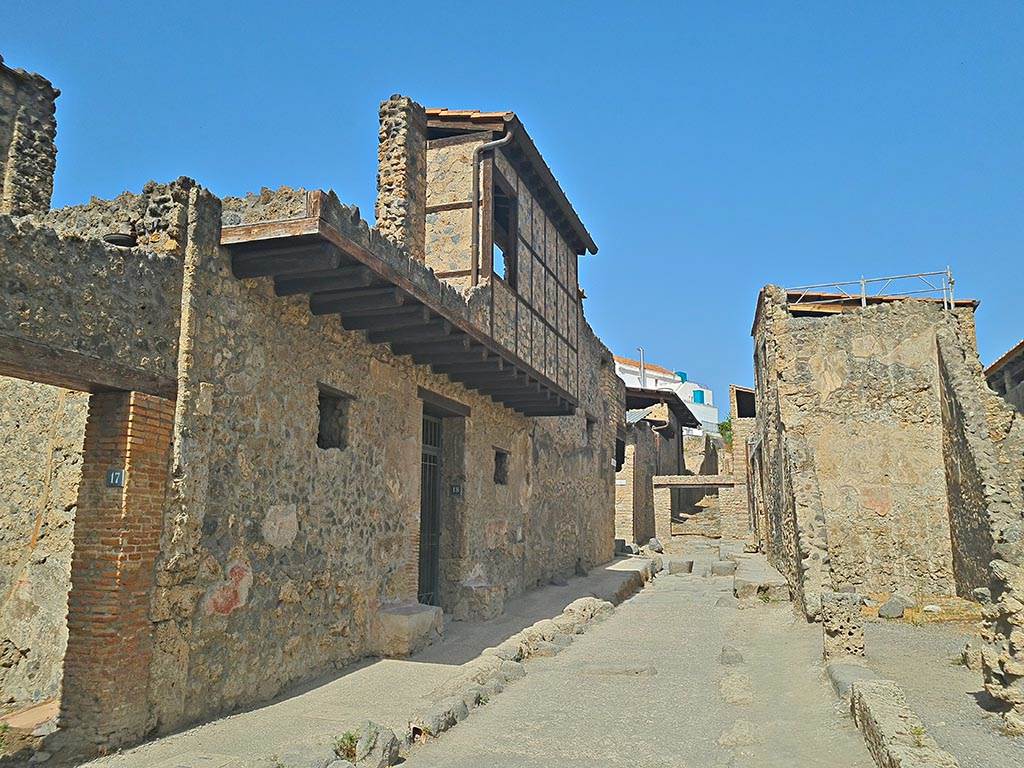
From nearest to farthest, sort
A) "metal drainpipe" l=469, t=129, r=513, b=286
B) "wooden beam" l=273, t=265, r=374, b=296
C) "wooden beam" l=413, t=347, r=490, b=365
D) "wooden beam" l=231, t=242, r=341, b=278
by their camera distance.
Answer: "wooden beam" l=231, t=242, r=341, b=278 → "wooden beam" l=273, t=265, r=374, b=296 → "wooden beam" l=413, t=347, r=490, b=365 → "metal drainpipe" l=469, t=129, r=513, b=286

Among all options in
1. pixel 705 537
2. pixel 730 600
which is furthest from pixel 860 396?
pixel 705 537

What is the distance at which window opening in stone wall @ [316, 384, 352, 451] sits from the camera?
8070 mm

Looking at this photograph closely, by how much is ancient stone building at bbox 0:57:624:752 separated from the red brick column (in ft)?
0.05

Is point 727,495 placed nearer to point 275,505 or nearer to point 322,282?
point 275,505

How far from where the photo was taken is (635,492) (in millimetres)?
24609

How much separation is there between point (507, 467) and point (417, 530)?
373cm

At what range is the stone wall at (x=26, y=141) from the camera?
8.04 metres

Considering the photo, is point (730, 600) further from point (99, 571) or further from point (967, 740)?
point (99, 571)

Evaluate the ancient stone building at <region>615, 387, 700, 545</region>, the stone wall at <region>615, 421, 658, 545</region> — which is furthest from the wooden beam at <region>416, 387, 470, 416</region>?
the stone wall at <region>615, 421, 658, 545</region>

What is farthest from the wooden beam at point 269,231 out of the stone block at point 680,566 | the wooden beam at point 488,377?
the stone block at point 680,566

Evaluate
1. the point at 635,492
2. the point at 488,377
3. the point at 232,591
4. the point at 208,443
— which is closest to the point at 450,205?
the point at 488,377

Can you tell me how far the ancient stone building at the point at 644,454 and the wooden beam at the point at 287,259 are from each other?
17962 mm

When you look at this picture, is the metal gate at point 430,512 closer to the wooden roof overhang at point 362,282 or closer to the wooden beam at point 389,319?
the wooden roof overhang at point 362,282

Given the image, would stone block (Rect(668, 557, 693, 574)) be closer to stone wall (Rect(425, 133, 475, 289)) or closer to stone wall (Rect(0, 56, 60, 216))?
stone wall (Rect(425, 133, 475, 289))
